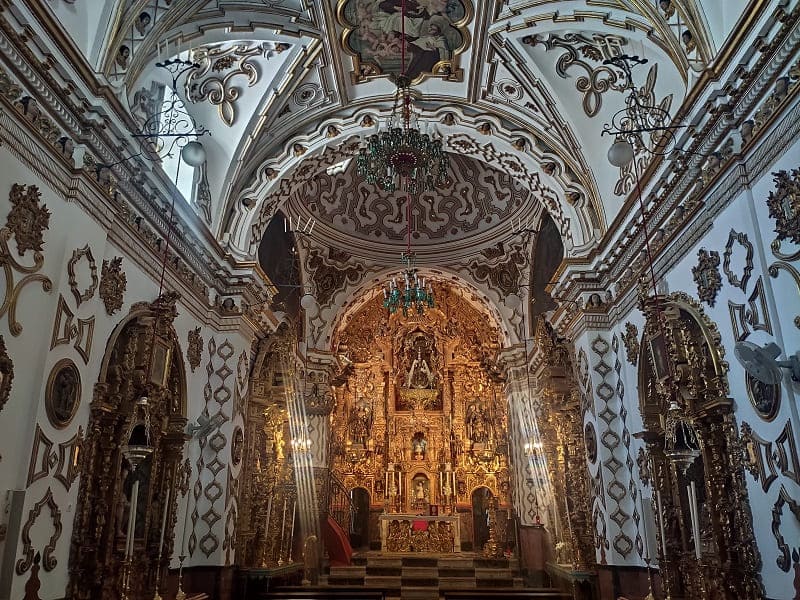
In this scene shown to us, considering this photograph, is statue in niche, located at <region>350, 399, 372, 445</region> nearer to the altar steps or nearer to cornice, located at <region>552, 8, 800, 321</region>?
the altar steps

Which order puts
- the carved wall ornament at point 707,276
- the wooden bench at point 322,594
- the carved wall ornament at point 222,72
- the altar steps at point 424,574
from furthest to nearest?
the altar steps at point 424,574 < the wooden bench at point 322,594 < the carved wall ornament at point 222,72 < the carved wall ornament at point 707,276

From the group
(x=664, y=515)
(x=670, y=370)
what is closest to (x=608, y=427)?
(x=664, y=515)

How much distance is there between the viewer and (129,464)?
750 centimetres

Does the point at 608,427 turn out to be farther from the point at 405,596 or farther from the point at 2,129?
the point at 2,129

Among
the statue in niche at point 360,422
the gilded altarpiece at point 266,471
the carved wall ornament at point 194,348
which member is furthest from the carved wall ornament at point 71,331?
the statue in niche at point 360,422

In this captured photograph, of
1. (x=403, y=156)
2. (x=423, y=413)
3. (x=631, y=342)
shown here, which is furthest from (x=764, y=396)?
(x=423, y=413)

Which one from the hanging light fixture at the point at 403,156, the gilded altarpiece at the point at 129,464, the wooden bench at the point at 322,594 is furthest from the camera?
the wooden bench at the point at 322,594

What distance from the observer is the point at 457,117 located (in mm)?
10812

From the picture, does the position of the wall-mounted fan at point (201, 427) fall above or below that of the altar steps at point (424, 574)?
above

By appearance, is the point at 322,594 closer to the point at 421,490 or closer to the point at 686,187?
the point at 686,187

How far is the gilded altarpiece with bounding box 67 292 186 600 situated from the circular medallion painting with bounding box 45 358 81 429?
0.40 meters

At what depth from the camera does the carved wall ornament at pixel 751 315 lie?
571 cm

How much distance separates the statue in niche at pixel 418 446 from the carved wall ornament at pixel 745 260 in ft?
45.2

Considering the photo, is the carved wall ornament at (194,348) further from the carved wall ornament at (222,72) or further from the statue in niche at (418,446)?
the statue in niche at (418,446)
